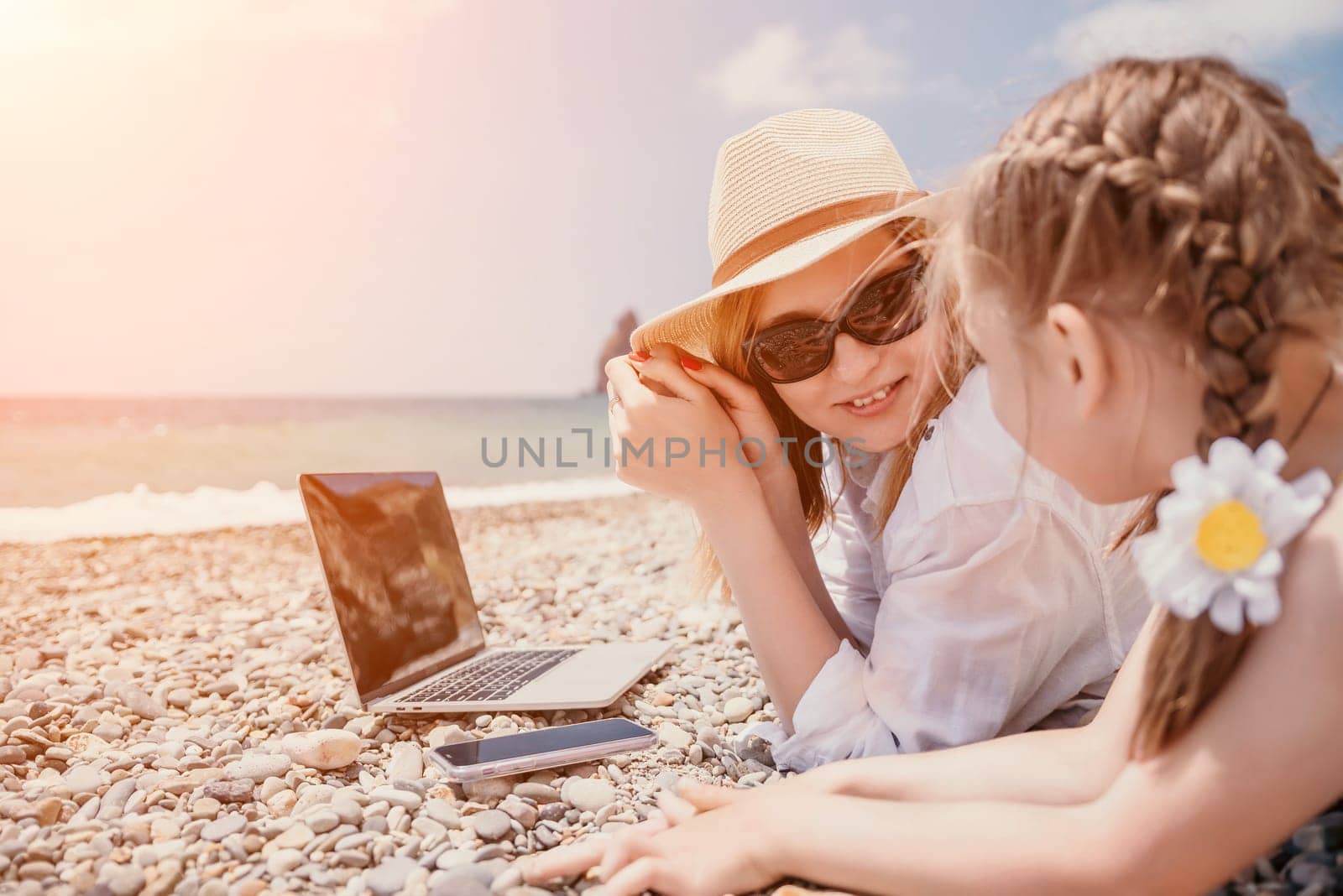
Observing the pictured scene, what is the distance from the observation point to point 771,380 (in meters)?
2.74

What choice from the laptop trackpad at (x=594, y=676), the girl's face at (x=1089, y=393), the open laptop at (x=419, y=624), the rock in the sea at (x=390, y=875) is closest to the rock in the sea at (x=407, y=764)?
the open laptop at (x=419, y=624)

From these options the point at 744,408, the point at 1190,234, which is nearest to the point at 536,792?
the point at 744,408

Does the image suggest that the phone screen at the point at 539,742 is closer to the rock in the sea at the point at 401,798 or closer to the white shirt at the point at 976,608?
the rock in the sea at the point at 401,798

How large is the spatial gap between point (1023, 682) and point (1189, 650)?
0.95 m

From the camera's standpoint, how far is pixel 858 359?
8.20 feet

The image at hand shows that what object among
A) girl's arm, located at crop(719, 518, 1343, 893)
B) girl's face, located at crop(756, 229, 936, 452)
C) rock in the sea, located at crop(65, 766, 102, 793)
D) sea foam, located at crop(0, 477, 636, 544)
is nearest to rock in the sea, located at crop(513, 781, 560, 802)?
girl's arm, located at crop(719, 518, 1343, 893)

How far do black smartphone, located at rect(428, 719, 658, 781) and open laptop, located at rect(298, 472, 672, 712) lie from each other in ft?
0.94

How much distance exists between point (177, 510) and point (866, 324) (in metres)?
11.9

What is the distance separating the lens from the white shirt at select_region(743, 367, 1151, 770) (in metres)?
2.16

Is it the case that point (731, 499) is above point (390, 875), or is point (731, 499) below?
above

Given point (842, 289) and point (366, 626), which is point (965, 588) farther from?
point (366, 626)

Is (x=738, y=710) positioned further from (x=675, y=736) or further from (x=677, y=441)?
(x=677, y=441)

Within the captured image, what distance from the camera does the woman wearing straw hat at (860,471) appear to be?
2.19m

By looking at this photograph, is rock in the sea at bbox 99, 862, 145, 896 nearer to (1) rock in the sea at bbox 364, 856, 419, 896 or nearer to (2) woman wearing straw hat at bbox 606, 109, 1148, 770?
(1) rock in the sea at bbox 364, 856, 419, 896
